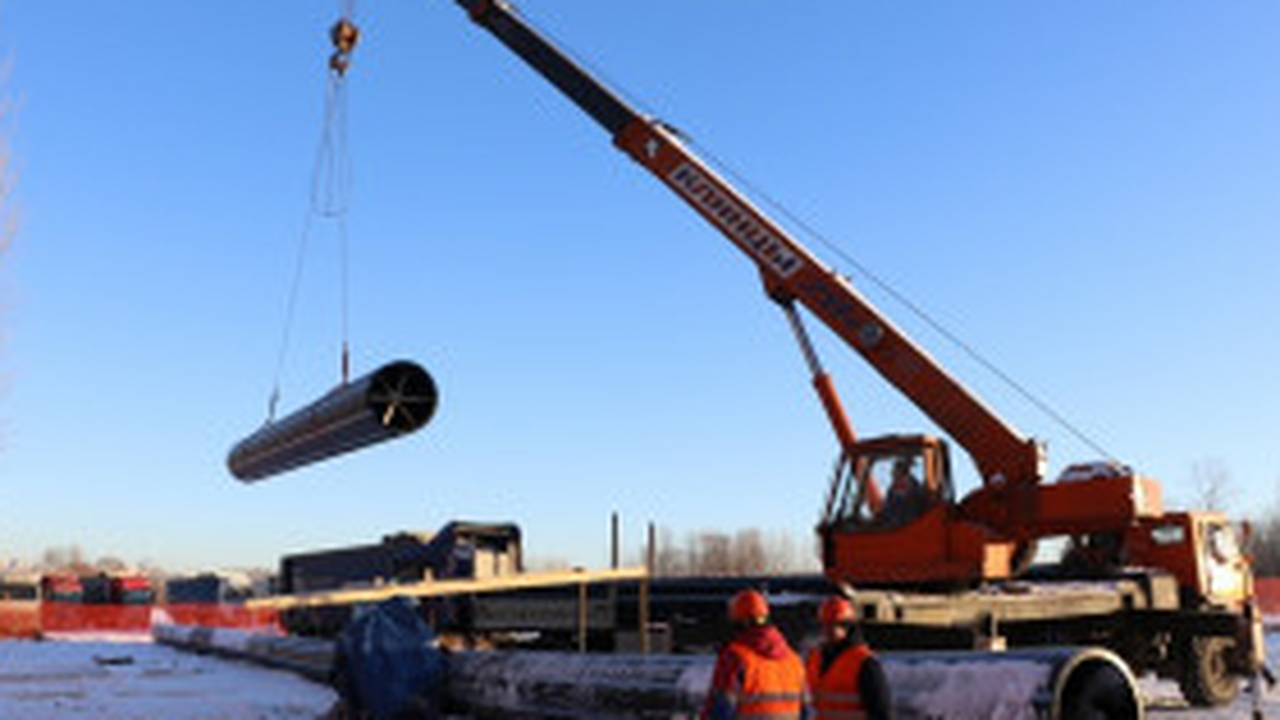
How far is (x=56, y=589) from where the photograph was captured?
192ft

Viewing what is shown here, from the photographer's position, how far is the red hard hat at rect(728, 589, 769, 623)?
243 inches

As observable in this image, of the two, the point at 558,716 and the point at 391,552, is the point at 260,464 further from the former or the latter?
the point at 391,552

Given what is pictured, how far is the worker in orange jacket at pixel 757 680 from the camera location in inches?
231

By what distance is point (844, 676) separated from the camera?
19.5 feet

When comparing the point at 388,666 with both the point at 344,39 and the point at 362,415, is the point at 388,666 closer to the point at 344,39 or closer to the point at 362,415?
the point at 362,415

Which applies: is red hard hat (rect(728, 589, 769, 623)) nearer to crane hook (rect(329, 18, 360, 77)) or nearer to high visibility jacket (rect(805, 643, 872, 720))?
high visibility jacket (rect(805, 643, 872, 720))

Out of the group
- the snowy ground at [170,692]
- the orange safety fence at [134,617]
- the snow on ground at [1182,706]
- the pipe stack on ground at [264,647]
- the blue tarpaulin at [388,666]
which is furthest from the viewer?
the orange safety fence at [134,617]

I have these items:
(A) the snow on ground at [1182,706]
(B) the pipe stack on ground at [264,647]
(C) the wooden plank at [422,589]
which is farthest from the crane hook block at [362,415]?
(A) the snow on ground at [1182,706]

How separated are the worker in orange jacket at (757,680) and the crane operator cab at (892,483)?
791 centimetres

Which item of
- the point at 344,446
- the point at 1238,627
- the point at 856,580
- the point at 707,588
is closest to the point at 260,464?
the point at 344,446

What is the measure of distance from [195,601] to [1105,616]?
183 feet

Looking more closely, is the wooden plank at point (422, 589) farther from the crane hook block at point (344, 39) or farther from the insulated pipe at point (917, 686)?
the crane hook block at point (344, 39)

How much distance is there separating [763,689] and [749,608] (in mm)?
454

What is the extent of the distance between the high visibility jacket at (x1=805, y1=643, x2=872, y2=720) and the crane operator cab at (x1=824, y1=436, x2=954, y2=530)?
7.91 metres
